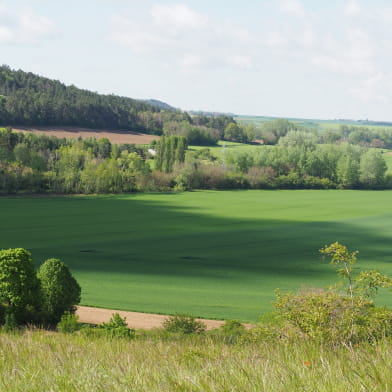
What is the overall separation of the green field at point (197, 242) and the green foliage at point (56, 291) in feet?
24.7

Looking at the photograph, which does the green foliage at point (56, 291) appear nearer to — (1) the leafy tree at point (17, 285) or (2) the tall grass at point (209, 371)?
(1) the leafy tree at point (17, 285)

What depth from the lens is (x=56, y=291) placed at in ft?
117

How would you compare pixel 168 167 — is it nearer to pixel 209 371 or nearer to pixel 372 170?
pixel 372 170

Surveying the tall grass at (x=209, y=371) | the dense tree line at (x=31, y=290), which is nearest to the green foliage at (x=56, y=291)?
the dense tree line at (x=31, y=290)

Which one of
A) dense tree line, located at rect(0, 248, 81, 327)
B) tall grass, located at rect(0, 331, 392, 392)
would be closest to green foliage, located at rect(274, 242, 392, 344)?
tall grass, located at rect(0, 331, 392, 392)

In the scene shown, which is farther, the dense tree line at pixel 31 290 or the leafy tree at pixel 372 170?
the leafy tree at pixel 372 170

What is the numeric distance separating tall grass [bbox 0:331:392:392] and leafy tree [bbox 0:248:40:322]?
2743 centimetres

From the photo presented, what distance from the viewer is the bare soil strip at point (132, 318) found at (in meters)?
37.2

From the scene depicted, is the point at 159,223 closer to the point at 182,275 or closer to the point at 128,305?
the point at 182,275

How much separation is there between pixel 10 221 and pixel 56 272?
2399 inches

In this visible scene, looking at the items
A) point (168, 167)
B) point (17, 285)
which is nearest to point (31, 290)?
point (17, 285)

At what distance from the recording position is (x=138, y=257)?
69.1 m

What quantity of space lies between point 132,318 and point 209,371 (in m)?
34.2

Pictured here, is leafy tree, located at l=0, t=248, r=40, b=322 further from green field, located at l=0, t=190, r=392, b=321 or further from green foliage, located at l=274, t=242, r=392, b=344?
green foliage, located at l=274, t=242, r=392, b=344
